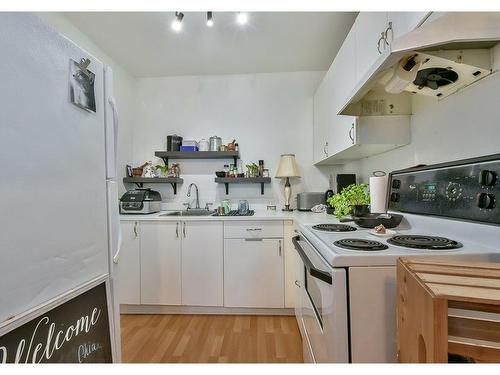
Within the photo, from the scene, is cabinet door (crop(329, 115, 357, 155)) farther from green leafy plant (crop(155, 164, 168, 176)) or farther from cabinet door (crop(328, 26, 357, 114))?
green leafy plant (crop(155, 164, 168, 176))

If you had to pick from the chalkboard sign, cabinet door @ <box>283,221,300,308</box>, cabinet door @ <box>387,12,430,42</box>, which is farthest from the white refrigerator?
cabinet door @ <box>283,221,300,308</box>

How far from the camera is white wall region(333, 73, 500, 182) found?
0.97 metres

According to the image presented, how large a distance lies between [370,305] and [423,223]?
0.67 m

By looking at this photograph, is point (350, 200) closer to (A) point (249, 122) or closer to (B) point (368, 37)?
(B) point (368, 37)

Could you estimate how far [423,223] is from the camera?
1229 millimetres

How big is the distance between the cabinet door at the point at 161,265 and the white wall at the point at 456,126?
1.91 m

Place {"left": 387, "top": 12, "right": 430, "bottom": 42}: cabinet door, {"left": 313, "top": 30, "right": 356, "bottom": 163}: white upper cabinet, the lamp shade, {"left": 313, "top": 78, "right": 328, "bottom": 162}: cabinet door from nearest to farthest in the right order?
1. {"left": 387, "top": 12, "right": 430, "bottom": 42}: cabinet door
2. {"left": 313, "top": 30, "right": 356, "bottom": 163}: white upper cabinet
3. {"left": 313, "top": 78, "right": 328, "bottom": 162}: cabinet door
4. the lamp shade

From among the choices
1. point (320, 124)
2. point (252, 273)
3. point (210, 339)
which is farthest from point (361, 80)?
point (210, 339)

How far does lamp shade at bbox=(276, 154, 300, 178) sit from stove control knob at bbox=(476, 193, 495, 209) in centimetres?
172

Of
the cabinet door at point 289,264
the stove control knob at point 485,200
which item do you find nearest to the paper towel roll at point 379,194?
the stove control knob at point 485,200

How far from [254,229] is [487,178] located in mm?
1591

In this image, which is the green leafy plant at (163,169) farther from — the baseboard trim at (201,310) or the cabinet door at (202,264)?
the baseboard trim at (201,310)
